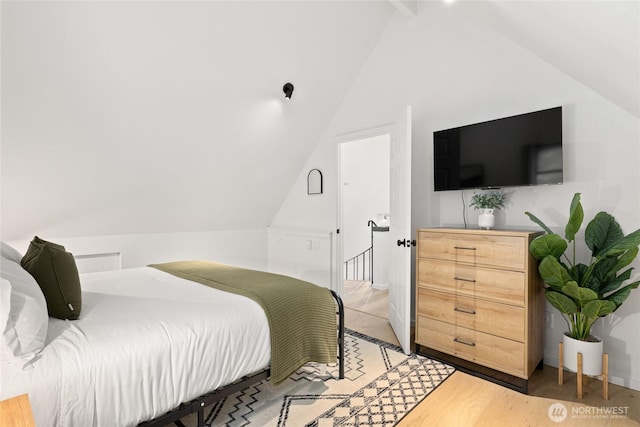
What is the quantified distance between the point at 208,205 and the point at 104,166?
4.32ft

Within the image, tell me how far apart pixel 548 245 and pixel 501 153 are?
85 centimetres

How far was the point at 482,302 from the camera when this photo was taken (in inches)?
98.9

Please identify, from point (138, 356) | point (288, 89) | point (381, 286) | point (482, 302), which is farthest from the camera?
point (381, 286)

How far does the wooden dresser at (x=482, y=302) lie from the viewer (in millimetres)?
2324

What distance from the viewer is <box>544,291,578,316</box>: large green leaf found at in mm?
2219

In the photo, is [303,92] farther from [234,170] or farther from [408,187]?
[408,187]

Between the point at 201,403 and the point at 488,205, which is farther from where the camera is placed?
the point at 488,205

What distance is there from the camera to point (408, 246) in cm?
285

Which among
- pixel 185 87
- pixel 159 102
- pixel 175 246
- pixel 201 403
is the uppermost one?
pixel 185 87

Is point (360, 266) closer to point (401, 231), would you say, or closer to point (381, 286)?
point (381, 286)

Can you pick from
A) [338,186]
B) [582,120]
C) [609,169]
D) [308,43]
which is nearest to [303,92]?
[308,43]

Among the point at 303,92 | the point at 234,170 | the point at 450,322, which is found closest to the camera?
the point at 450,322

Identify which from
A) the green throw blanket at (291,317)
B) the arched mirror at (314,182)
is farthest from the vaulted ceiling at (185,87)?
the green throw blanket at (291,317)

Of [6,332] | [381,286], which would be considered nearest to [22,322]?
[6,332]
